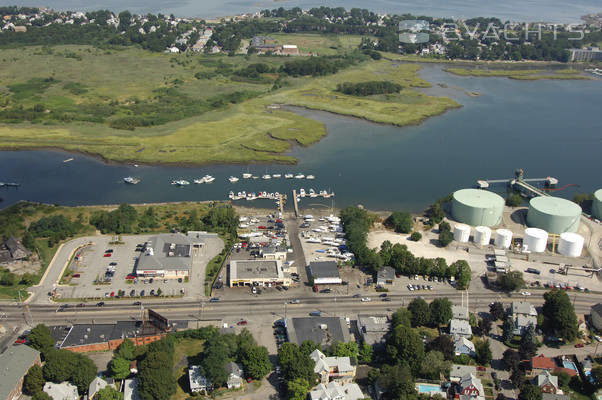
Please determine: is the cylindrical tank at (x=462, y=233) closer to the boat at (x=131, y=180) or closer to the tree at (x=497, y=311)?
the tree at (x=497, y=311)

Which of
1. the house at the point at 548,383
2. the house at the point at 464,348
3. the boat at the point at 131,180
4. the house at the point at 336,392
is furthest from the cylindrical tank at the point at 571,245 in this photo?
the boat at the point at 131,180

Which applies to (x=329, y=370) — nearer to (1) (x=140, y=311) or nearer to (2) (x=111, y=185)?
(1) (x=140, y=311)

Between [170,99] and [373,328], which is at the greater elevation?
[170,99]

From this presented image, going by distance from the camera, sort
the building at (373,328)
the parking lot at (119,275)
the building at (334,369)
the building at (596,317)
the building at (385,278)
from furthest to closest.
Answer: the building at (385,278) < the parking lot at (119,275) < the building at (596,317) < the building at (373,328) < the building at (334,369)

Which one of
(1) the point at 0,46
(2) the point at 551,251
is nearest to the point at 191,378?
(2) the point at 551,251

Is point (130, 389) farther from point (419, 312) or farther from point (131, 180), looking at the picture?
point (131, 180)

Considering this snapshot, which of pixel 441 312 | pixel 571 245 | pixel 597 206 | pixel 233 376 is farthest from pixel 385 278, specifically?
pixel 597 206
